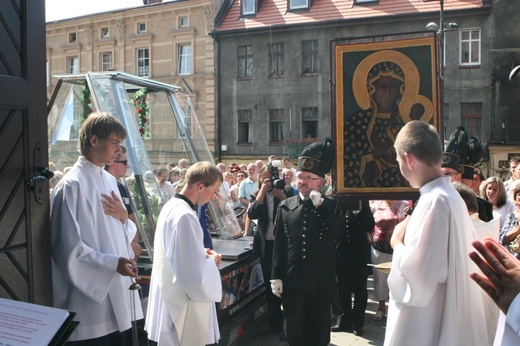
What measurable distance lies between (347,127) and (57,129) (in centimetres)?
364

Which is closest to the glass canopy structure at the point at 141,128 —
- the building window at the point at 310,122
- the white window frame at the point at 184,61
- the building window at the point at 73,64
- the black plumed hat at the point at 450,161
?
the black plumed hat at the point at 450,161

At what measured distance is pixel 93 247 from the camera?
318 cm

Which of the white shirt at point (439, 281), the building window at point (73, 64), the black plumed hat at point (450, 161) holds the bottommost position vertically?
the white shirt at point (439, 281)

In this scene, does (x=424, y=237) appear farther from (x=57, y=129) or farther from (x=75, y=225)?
(x=57, y=129)

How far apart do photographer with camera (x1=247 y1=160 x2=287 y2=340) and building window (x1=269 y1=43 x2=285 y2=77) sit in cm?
1990

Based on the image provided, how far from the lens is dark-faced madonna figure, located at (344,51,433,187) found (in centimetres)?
435

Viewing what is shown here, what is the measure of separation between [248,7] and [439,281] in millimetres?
25591

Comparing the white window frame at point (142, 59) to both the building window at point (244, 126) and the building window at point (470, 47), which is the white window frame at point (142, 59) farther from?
the building window at point (470, 47)

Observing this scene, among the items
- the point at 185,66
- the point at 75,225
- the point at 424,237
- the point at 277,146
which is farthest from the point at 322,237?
the point at 185,66

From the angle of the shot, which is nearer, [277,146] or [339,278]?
[339,278]

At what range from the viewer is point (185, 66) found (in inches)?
1107

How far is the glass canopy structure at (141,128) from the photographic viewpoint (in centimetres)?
548

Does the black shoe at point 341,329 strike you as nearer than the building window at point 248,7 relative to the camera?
Yes

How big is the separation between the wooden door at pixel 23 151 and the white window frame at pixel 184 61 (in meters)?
25.5
